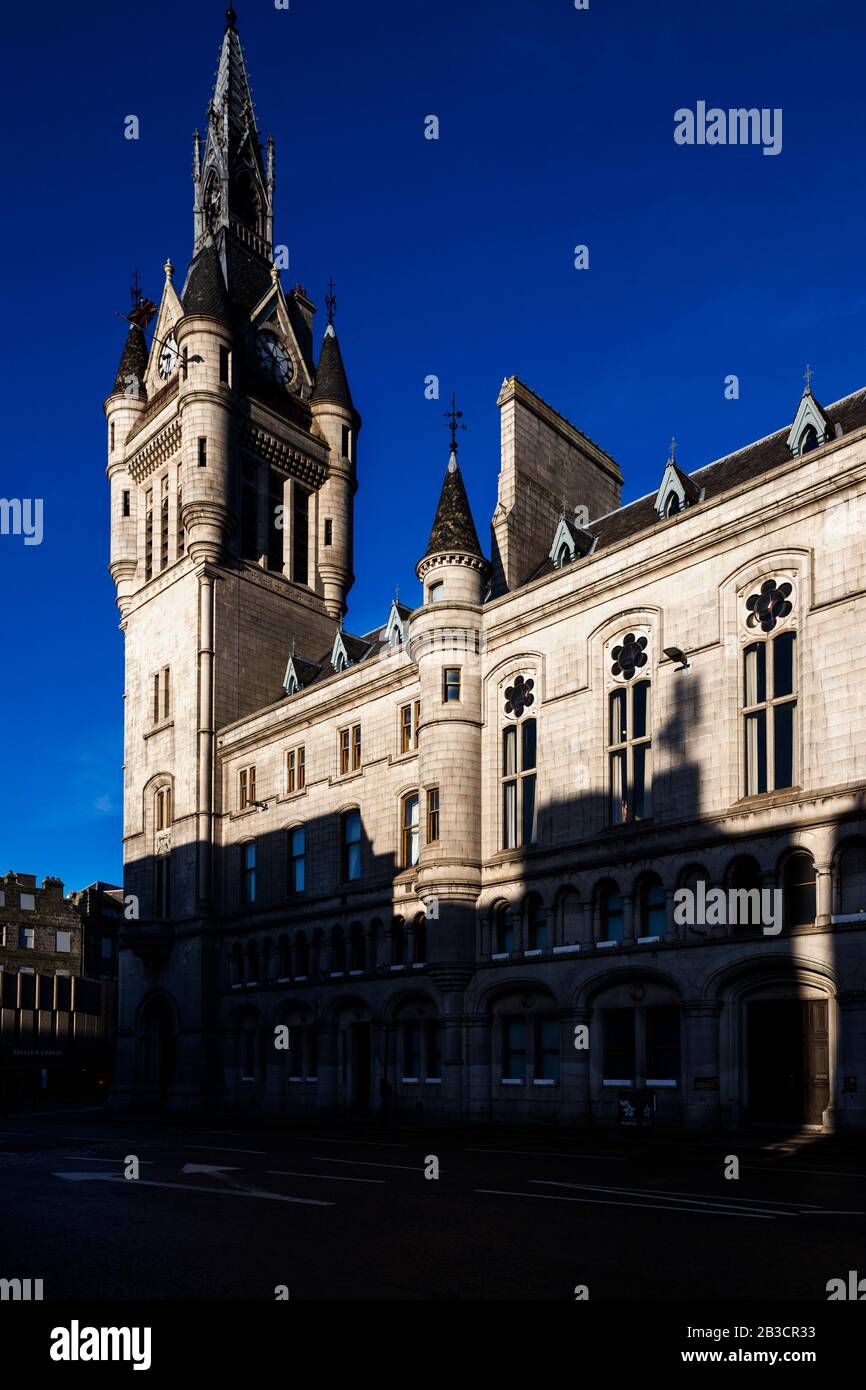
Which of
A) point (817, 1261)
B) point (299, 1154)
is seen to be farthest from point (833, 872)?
point (817, 1261)

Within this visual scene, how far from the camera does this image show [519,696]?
3947 cm

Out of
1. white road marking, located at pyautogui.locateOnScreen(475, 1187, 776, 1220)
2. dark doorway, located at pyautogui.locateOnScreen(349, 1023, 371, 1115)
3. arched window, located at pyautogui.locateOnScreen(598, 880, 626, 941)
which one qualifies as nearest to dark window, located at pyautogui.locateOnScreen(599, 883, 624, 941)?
arched window, located at pyautogui.locateOnScreen(598, 880, 626, 941)

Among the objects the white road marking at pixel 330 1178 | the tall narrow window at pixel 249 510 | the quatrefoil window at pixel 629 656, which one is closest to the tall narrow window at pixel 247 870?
the tall narrow window at pixel 249 510

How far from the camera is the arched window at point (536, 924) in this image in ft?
122

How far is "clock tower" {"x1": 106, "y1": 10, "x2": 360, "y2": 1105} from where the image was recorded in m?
55.8

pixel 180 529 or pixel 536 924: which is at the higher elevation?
pixel 180 529

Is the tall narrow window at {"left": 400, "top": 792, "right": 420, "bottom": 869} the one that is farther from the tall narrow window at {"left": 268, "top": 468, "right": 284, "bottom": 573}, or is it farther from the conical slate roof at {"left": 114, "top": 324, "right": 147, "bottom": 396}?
the conical slate roof at {"left": 114, "top": 324, "right": 147, "bottom": 396}

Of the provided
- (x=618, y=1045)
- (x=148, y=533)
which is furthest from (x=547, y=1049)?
(x=148, y=533)

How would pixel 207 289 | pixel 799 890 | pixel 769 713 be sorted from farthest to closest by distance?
pixel 207 289 → pixel 769 713 → pixel 799 890

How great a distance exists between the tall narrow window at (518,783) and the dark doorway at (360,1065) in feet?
36.6

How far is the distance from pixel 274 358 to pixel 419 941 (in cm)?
3548

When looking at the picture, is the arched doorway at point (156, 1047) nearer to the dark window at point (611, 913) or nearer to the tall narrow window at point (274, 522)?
the tall narrow window at point (274, 522)

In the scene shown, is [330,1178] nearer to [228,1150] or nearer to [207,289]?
[228,1150]
